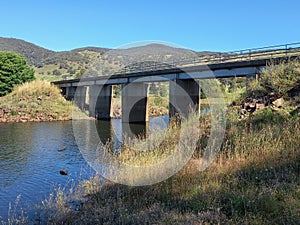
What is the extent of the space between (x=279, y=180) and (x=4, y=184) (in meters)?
10.3

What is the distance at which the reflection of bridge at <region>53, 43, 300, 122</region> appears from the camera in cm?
2176

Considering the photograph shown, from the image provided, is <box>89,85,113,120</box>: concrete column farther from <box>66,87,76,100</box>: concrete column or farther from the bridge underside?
<box>66,87,76,100</box>: concrete column

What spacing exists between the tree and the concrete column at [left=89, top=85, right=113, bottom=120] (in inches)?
568

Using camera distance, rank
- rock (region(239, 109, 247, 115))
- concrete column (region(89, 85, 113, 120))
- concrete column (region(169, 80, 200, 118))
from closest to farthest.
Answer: rock (region(239, 109, 247, 115)) < concrete column (region(169, 80, 200, 118)) < concrete column (region(89, 85, 113, 120))

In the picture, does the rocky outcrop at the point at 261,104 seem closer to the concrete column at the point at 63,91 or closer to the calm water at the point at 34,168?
the calm water at the point at 34,168

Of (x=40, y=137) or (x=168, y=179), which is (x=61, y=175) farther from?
(x=40, y=137)

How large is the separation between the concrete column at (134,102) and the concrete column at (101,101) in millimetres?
6932

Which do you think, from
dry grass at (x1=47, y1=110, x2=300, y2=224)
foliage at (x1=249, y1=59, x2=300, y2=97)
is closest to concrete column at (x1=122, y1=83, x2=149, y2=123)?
foliage at (x1=249, y1=59, x2=300, y2=97)

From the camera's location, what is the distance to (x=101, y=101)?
156ft

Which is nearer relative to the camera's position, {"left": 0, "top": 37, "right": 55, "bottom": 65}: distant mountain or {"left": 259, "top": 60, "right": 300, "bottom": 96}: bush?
{"left": 259, "top": 60, "right": 300, "bottom": 96}: bush

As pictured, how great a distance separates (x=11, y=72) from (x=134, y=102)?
2506cm

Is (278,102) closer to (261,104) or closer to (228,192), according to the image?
(261,104)

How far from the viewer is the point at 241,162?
7578 millimetres

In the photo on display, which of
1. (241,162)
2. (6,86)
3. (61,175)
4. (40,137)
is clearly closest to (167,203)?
(241,162)
